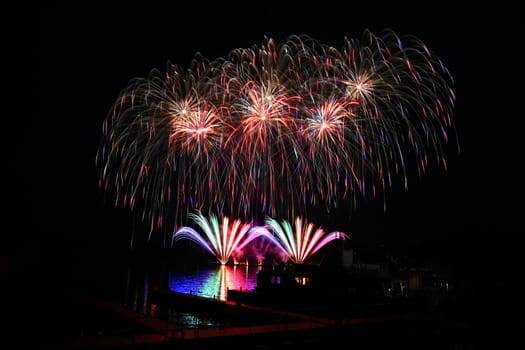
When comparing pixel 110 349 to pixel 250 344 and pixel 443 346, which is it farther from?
pixel 443 346

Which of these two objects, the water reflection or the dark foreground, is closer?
the dark foreground

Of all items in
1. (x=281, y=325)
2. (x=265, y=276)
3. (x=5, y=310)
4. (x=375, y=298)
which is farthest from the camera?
(x=265, y=276)

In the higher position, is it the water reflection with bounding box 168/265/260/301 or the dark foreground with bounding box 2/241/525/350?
the water reflection with bounding box 168/265/260/301

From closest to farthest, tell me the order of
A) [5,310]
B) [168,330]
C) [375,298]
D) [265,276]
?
1. [168,330]
2. [375,298]
3. [5,310]
4. [265,276]

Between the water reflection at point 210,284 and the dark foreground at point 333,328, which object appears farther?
the water reflection at point 210,284

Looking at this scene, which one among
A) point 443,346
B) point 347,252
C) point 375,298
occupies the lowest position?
point 443,346

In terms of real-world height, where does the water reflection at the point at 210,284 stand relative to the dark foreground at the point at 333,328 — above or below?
above

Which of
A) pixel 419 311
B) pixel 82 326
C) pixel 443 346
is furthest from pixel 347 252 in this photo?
pixel 82 326

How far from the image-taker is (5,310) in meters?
45.8

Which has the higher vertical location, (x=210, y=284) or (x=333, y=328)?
(x=210, y=284)

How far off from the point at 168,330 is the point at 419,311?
59.0 feet

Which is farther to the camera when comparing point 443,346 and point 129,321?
point 129,321

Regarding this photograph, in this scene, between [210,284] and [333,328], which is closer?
[333,328]

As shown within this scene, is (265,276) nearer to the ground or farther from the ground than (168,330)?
farther from the ground
